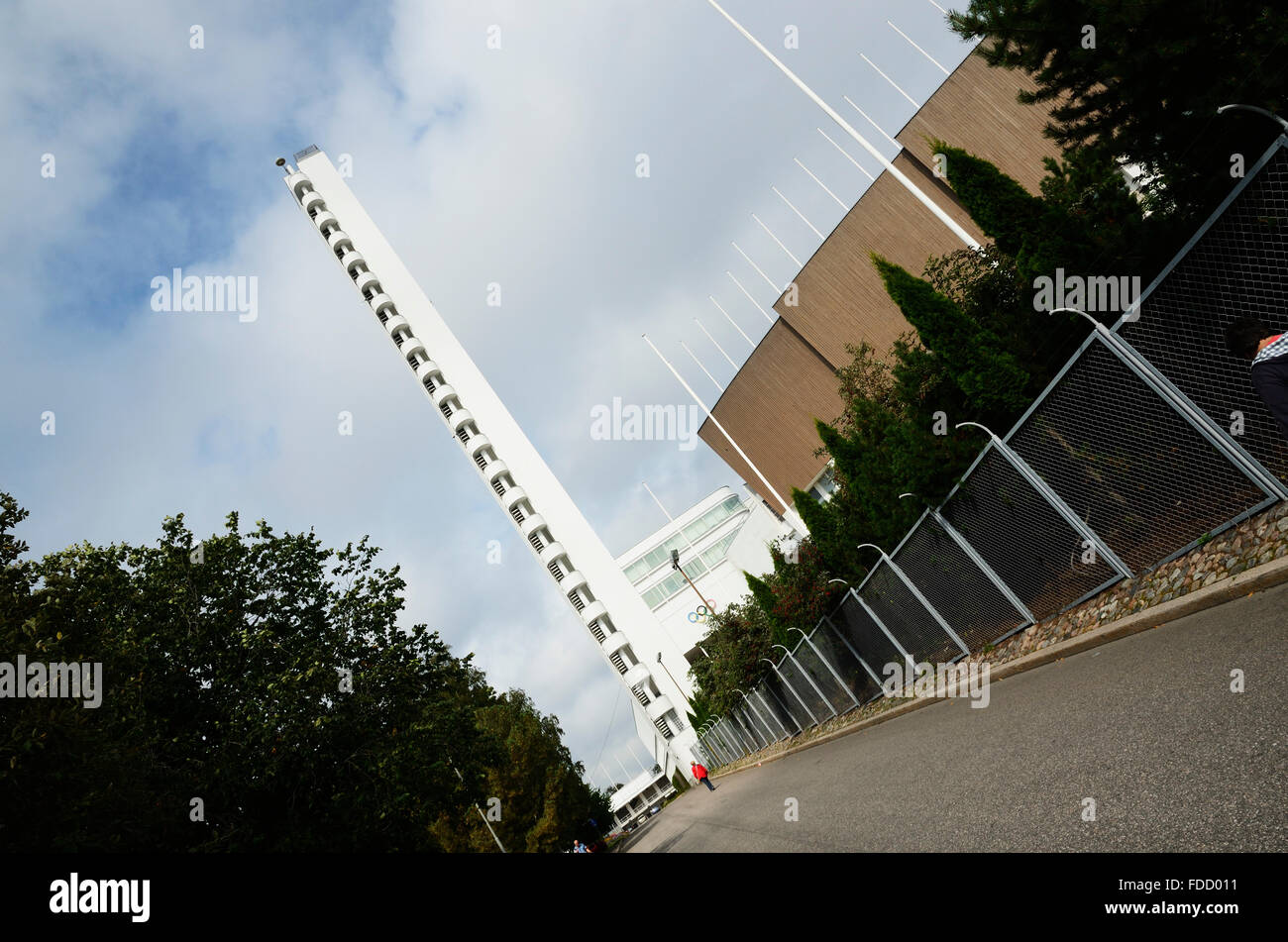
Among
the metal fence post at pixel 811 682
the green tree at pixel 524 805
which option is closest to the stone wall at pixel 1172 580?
the metal fence post at pixel 811 682

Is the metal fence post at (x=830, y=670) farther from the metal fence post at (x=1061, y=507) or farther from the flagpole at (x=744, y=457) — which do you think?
the flagpole at (x=744, y=457)

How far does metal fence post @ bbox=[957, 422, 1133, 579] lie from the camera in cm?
744

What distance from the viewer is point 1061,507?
7980 mm

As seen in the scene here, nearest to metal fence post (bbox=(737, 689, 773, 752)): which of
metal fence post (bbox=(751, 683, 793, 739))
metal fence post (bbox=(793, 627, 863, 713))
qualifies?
metal fence post (bbox=(751, 683, 793, 739))

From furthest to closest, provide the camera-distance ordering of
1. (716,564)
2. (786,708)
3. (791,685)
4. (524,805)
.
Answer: (716,564) < (524,805) < (786,708) < (791,685)

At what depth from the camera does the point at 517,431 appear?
2406 inches

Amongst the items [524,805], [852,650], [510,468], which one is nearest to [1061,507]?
[852,650]

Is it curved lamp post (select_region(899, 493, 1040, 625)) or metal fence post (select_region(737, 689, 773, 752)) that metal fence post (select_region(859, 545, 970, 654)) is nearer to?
curved lamp post (select_region(899, 493, 1040, 625))

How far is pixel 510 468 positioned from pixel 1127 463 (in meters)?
55.4

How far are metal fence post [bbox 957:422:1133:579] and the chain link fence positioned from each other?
16mm

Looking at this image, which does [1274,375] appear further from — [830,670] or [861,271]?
[861,271]
